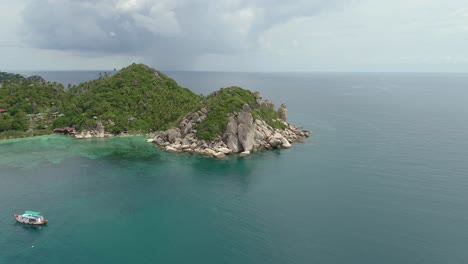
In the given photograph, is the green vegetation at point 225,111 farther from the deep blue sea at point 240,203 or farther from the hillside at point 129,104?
the deep blue sea at point 240,203

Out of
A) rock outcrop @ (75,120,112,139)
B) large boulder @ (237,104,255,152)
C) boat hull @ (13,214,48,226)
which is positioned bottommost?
boat hull @ (13,214,48,226)

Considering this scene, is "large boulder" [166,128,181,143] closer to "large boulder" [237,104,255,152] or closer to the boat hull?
"large boulder" [237,104,255,152]

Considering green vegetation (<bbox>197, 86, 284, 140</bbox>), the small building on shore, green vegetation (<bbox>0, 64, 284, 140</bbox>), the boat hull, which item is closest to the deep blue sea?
the boat hull

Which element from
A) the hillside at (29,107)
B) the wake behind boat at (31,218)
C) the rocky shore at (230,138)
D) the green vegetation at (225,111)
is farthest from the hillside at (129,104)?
the wake behind boat at (31,218)

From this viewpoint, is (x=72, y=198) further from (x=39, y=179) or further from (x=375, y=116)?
(x=375, y=116)

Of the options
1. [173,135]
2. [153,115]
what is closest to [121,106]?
[153,115]

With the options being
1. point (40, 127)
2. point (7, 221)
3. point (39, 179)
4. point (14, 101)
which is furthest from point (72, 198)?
point (14, 101)

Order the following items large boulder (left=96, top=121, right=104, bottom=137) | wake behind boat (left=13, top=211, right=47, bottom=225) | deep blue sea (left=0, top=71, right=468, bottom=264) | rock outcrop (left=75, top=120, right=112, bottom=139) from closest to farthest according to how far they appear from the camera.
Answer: deep blue sea (left=0, top=71, right=468, bottom=264), wake behind boat (left=13, top=211, right=47, bottom=225), rock outcrop (left=75, top=120, right=112, bottom=139), large boulder (left=96, top=121, right=104, bottom=137)

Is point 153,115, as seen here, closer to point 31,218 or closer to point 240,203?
point 240,203
